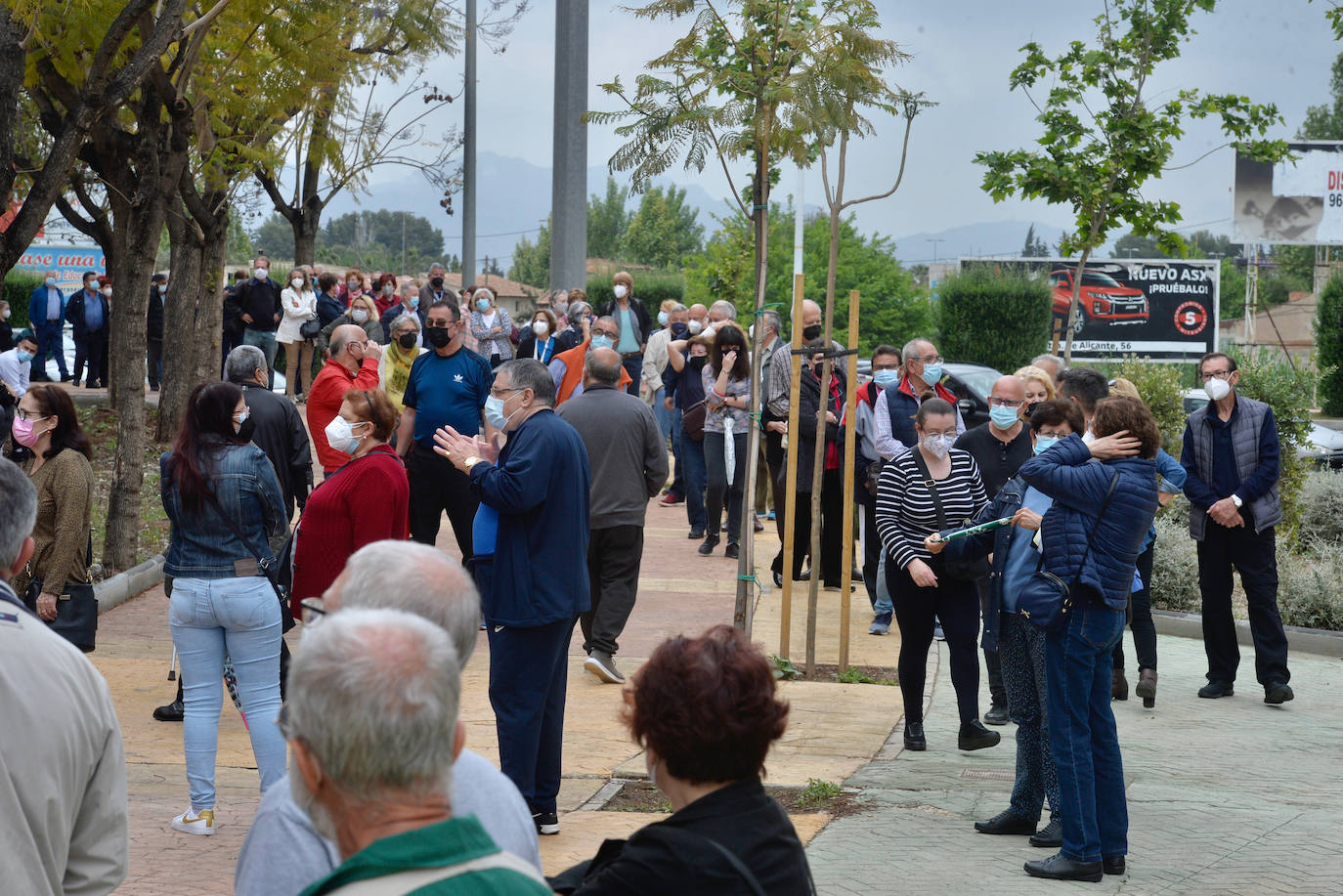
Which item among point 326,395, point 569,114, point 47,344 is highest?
point 569,114

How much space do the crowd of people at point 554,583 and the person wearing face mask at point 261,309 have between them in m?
9.59

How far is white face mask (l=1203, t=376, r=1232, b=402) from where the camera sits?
28.5 ft

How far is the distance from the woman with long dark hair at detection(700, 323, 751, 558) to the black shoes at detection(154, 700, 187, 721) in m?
5.39

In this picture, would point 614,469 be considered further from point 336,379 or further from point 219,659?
point 219,659

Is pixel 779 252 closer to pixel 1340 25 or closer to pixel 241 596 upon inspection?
pixel 1340 25

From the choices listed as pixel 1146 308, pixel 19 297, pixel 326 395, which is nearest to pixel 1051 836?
pixel 326 395

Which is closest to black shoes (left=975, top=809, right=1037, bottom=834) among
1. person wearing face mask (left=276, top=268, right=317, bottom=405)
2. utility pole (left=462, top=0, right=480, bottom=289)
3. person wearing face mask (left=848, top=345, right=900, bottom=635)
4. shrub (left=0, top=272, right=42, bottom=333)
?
person wearing face mask (left=848, top=345, right=900, bottom=635)

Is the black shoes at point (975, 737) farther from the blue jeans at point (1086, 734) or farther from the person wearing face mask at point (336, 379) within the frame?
the person wearing face mask at point (336, 379)

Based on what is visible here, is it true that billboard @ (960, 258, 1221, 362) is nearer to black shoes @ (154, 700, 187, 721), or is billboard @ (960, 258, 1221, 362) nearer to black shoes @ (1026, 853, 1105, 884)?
black shoes @ (154, 700, 187, 721)

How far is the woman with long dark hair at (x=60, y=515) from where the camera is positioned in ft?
22.2

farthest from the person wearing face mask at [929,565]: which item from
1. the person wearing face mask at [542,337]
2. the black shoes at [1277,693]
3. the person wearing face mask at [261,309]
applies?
the person wearing face mask at [261,309]

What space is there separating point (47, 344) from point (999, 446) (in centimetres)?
2363

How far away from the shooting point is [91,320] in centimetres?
2545

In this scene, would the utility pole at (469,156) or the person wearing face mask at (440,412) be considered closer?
the person wearing face mask at (440,412)
